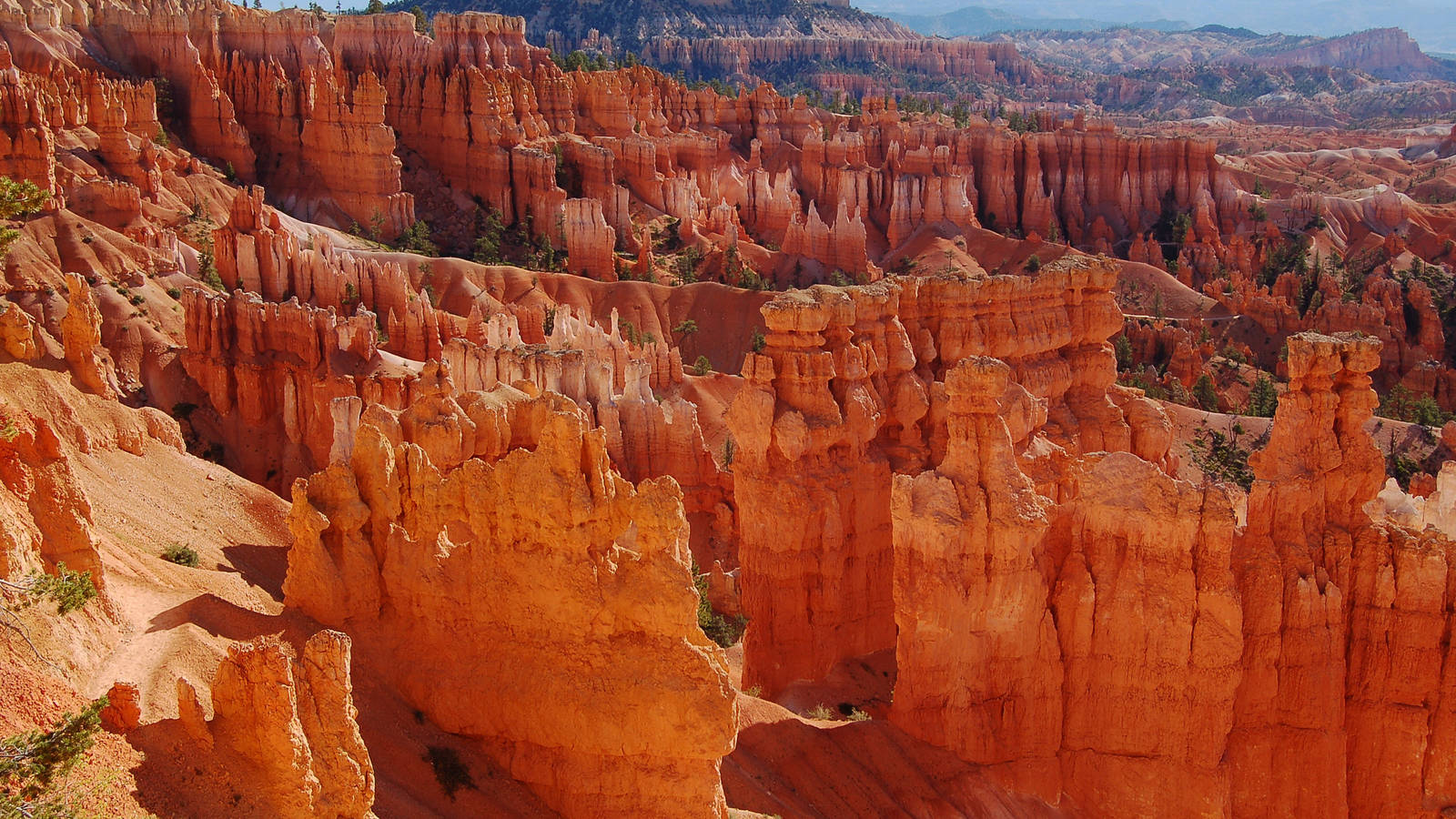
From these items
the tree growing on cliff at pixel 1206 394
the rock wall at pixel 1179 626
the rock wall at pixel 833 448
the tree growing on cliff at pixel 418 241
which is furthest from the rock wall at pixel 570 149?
the rock wall at pixel 1179 626

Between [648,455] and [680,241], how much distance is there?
4297 cm

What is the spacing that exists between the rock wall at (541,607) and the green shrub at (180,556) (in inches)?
Answer: 191

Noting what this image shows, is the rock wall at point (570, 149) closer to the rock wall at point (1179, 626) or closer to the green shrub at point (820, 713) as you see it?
the green shrub at point (820, 713)

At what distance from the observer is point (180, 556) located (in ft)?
75.3

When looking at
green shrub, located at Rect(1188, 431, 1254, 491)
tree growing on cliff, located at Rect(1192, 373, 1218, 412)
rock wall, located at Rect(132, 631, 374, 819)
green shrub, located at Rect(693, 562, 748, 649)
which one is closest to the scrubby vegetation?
rock wall, located at Rect(132, 631, 374, 819)

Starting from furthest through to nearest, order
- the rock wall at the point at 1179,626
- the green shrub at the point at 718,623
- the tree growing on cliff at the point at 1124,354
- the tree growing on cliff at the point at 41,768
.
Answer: the tree growing on cliff at the point at 1124,354 → the green shrub at the point at 718,623 → the rock wall at the point at 1179,626 → the tree growing on cliff at the point at 41,768

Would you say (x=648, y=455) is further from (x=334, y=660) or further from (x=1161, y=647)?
(x=334, y=660)

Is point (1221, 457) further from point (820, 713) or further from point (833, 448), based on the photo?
point (820, 713)

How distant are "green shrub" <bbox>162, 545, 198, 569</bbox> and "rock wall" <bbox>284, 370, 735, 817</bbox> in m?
4.86

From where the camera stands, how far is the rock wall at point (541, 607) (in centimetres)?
1730

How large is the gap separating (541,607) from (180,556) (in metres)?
7.99

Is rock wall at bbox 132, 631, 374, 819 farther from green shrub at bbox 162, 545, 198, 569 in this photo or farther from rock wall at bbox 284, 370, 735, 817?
green shrub at bbox 162, 545, 198, 569

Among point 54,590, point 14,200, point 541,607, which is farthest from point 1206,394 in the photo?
point 54,590

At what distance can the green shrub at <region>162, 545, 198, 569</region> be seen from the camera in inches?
898
